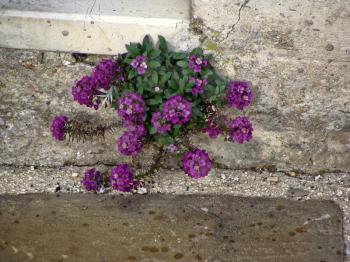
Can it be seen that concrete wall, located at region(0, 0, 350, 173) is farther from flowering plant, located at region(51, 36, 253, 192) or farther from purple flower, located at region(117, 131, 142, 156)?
purple flower, located at region(117, 131, 142, 156)

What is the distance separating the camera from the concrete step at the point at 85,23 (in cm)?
324

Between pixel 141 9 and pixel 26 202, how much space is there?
1343 millimetres

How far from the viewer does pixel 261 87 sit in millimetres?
3396

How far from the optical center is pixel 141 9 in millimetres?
3322

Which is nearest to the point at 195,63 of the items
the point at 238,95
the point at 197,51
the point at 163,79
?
the point at 197,51

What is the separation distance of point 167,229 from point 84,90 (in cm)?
93

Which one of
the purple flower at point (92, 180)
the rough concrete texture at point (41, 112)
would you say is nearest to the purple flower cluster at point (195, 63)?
the rough concrete texture at point (41, 112)

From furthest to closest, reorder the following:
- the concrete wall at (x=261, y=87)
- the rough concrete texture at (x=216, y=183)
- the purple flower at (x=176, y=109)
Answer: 1. the rough concrete texture at (x=216, y=183)
2. the concrete wall at (x=261, y=87)
3. the purple flower at (x=176, y=109)

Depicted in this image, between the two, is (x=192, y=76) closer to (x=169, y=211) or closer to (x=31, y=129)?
(x=169, y=211)

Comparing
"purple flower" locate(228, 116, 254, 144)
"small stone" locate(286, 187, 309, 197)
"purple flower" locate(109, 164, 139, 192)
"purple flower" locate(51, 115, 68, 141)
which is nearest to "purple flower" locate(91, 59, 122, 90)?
"purple flower" locate(51, 115, 68, 141)

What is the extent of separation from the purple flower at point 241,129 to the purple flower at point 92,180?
85cm

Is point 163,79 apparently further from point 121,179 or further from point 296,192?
point 296,192

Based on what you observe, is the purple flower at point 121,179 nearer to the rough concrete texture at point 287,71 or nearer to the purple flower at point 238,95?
the rough concrete texture at point 287,71

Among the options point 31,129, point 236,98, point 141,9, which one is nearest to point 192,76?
point 236,98
